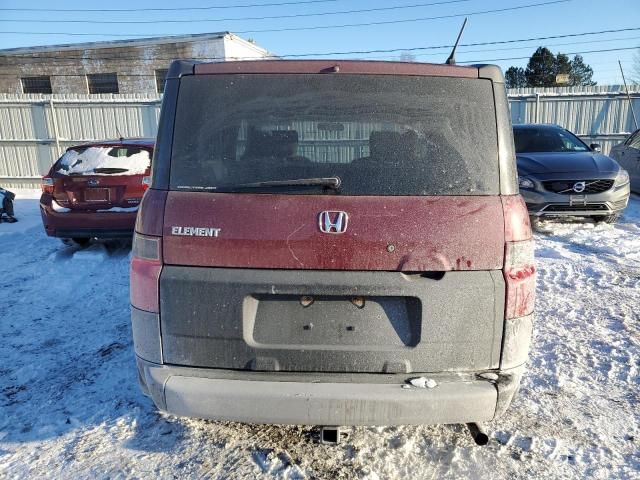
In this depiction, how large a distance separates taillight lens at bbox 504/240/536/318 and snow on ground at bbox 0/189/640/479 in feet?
2.96

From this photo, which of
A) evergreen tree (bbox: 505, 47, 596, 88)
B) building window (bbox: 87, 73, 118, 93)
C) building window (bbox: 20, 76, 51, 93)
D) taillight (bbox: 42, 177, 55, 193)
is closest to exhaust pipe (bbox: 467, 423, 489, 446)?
taillight (bbox: 42, 177, 55, 193)

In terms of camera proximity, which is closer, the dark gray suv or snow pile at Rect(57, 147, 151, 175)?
snow pile at Rect(57, 147, 151, 175)

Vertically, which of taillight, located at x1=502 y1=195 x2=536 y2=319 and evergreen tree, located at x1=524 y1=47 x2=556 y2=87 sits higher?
evergreen tree, located at x1=524 y1=47 x2=556 y2=87

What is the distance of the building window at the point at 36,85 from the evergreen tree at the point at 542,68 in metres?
39.5

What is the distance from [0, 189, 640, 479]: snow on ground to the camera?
235 centimetres

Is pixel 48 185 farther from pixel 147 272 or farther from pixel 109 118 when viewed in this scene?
pixel 109 118

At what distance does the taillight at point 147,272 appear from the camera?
211cm

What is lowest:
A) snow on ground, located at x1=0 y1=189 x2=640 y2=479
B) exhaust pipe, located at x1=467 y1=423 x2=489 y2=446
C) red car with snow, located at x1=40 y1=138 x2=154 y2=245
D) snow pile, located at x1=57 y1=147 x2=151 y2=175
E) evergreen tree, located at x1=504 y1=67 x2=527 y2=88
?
snow on ground, located at x1=0 y1=189 x2=640 y2=479

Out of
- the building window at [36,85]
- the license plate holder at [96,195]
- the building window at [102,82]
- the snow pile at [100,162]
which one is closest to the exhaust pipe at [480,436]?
the snow pile at [100,162]

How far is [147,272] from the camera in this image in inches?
83.9

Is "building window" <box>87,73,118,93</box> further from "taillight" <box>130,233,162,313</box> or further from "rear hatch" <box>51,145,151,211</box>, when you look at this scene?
"taillight" <box>130,233,162,313</box>

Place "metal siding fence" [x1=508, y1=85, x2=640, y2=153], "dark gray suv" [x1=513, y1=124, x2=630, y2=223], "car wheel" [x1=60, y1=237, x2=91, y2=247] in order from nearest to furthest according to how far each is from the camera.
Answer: "car wheel" [x1=60, y1=237, x2=91, y2=247]
"dark gray suv" [x1=513, y1=124, x2=630, y2=223]
"metal siding fence" [x1=508, y1=85, x2=640, y2=153]

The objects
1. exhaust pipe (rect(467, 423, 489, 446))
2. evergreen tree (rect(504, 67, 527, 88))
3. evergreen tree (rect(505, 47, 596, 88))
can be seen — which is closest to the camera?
exhaust pipe (rect(467, 423, 489, 446))

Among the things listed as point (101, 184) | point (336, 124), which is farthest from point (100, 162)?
point (336, 124)
